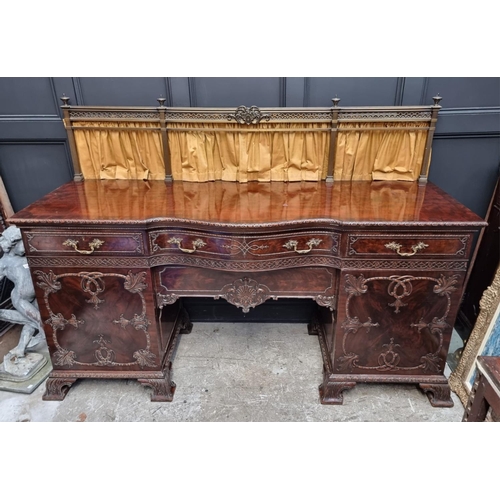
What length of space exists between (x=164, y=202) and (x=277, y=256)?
68cm

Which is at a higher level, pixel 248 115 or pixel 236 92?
pixel 236 92

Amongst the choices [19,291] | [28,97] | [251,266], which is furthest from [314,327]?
[28,97]

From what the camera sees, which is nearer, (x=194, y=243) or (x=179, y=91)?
(x=194, y=243)

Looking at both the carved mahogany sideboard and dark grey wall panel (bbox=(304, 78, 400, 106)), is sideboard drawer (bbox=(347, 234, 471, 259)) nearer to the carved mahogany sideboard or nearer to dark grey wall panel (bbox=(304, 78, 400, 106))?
the carved mahogany sideboard

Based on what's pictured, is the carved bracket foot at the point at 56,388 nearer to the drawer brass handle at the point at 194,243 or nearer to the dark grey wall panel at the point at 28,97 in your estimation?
the drawer brass handle at the point at 194,243

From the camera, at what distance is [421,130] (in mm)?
2232

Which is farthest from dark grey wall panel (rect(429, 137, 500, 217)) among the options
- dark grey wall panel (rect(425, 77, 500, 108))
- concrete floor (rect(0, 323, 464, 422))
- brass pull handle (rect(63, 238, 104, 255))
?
brass pull handle (rect(63, 238, 104, 255))

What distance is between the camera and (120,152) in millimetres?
2346

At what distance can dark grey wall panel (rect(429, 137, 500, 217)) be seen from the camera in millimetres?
2449

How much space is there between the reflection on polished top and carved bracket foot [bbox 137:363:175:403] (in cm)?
100

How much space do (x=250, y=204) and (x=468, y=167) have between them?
63.0 inches

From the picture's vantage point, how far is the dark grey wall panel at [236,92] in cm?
229

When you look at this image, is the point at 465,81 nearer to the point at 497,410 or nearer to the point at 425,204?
the point at 425,204

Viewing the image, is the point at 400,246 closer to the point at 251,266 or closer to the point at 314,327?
the point at 251,266
